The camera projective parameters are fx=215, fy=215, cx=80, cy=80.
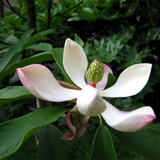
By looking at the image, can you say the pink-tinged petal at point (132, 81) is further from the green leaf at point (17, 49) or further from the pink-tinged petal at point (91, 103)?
the green leaf at point (17, 49)

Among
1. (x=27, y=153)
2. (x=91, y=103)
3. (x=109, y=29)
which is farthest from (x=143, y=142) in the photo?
(x=27, y=153)

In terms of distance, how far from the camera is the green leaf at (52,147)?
54cm

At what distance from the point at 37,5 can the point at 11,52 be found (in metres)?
0.79

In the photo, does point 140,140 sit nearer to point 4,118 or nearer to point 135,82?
point 135,82

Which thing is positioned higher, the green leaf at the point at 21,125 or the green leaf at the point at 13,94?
the green leaf at the point at 13,94

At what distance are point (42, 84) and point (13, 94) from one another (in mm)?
91

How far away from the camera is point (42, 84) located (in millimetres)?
384

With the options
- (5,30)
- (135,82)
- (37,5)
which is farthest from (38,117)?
(37,5)

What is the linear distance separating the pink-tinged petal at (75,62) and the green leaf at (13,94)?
9 centimetres

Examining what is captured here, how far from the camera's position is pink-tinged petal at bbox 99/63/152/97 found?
0.40 meters

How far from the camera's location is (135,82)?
0.41 m

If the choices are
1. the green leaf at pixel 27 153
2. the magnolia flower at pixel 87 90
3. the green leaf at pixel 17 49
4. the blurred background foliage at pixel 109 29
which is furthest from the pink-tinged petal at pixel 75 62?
the green leaf at pixel 27 153

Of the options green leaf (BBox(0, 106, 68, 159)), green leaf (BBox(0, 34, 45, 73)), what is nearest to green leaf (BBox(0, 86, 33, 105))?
green leaf (BBox(0, 106, 68, 159))

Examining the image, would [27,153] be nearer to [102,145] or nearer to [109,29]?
[109,29]
